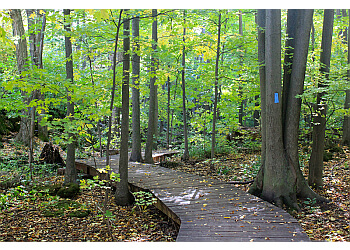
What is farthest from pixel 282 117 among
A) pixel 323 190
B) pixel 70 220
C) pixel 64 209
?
pixel 64 209

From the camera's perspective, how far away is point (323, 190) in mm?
5738

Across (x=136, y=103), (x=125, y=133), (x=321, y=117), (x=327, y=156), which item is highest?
(x=136, y=103)

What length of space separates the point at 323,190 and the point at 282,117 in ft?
6.53

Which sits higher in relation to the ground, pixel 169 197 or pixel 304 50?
pixel 304 50

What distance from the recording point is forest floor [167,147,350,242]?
4121 mm

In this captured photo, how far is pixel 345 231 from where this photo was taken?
13.3ft

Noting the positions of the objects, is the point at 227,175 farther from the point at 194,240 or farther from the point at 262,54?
the point at 194,240

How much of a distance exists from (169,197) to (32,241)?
2.36 m

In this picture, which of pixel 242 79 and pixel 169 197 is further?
pixel 242 79

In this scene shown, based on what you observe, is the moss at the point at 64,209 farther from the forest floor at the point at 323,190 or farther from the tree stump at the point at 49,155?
the forest floor at the point at 323,190

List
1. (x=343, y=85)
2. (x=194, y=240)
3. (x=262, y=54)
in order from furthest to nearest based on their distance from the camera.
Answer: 1. (x=262, y=54)
2. (x=343, y=85)
3. (x=194, y=240)

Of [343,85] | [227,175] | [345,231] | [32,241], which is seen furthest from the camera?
[227,175]

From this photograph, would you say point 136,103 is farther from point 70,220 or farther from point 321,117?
point 321,117

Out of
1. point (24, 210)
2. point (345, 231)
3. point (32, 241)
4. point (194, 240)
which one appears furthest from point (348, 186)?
point (24, 210)
